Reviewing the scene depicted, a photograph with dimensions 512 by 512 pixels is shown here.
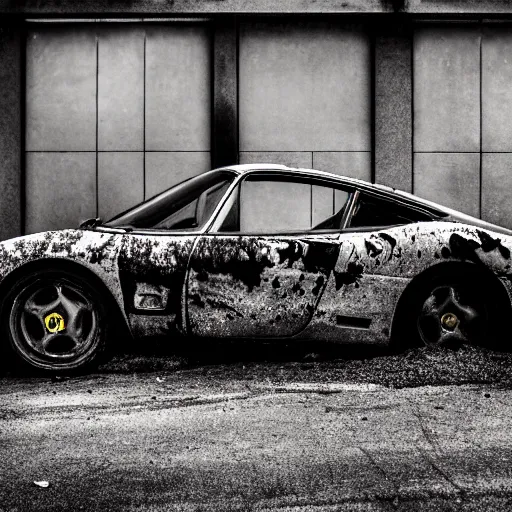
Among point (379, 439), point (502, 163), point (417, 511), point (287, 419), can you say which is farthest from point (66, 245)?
point (502, 163)

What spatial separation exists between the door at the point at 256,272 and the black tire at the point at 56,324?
24.5 inches

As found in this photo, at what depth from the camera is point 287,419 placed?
14.1 ft

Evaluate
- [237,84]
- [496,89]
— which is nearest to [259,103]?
[237,84]

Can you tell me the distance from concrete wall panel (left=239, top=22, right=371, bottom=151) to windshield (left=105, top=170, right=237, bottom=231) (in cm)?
631

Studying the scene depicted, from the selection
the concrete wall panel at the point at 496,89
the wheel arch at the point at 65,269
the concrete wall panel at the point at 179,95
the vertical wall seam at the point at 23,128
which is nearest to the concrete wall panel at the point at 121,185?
the concrete wall panel at the point at 179,95

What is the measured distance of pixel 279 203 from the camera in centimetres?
598

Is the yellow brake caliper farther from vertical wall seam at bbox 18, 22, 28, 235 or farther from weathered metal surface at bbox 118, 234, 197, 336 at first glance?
vertical wall seam at bbox 18, 22, 28, 235

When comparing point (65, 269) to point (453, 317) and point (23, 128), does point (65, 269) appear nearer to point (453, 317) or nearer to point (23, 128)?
point (453, 317)

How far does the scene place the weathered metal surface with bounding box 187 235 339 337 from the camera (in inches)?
217

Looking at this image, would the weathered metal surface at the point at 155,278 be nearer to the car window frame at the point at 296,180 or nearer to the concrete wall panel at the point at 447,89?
the car window frame at the point at 296,180

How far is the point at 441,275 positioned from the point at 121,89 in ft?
25.1

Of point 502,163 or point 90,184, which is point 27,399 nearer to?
point 90,184

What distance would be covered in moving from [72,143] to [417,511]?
1006cm

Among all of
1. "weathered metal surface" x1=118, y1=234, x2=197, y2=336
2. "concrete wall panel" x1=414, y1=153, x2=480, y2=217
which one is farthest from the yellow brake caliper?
"concrete wall panel" x1=414, y1=153, x2=480, y2=217
